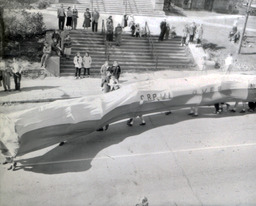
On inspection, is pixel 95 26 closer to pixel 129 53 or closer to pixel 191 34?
pixel 129 53

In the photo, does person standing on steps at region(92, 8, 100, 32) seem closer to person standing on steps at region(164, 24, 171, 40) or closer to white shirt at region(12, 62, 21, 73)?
person standing on steps at region(164, 24, 171, 40)

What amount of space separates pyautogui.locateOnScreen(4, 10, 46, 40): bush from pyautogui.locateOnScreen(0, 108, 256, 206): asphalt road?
8.73 meters

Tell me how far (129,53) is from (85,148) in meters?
8.82

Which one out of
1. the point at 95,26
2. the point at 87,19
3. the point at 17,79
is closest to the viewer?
the point at 17,79

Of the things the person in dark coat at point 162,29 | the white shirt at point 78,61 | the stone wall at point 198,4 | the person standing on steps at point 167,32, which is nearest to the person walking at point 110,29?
the person in dark coat at point 162,29

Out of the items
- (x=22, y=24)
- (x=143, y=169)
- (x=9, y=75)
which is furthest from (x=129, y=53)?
(x=143, y=169)

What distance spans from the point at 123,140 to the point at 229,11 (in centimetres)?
2014

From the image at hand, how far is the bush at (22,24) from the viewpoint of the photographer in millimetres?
17672

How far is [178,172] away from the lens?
10250 mm

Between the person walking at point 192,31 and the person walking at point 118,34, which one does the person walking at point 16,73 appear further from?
the person walking at point 192,31

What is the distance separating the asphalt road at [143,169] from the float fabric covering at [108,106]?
67 cm

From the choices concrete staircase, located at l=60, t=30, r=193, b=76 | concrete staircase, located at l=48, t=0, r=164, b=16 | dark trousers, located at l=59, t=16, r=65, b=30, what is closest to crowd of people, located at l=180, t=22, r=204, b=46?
concrete staircase, located at l=60, t=30, r=193, b=76

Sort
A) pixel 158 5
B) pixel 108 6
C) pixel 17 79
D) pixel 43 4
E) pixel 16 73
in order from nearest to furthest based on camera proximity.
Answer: pixel 16 73 → pixel 17 79 → pixel 43 4 → pixel 108 6 → pixel 158 5

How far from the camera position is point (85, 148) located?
11.0 metres
